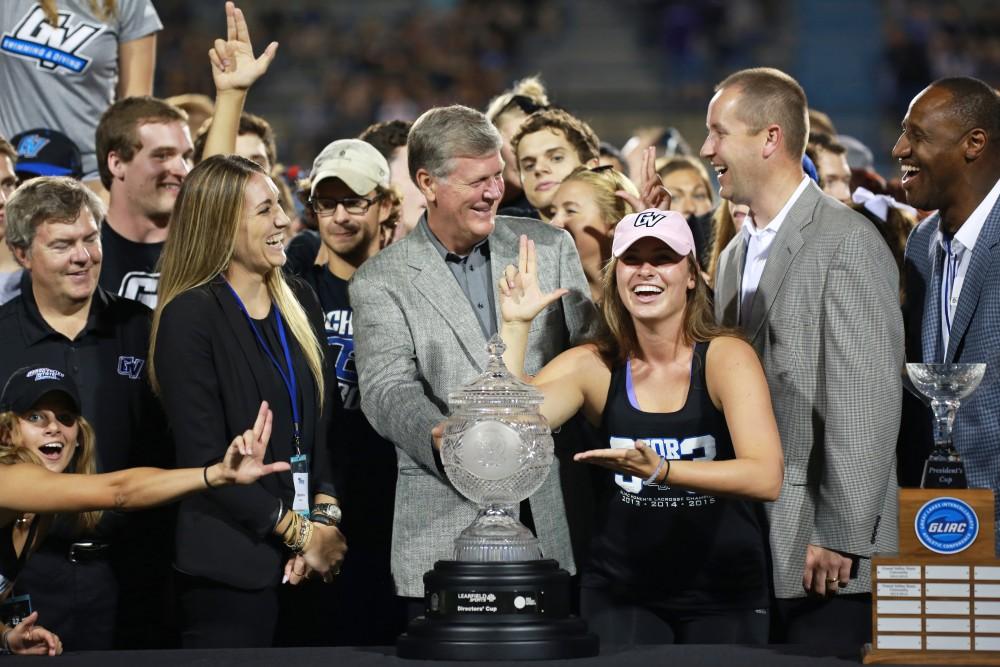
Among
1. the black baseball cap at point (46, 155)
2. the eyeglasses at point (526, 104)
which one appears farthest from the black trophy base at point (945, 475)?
the black baseball cap at point (46, 155)

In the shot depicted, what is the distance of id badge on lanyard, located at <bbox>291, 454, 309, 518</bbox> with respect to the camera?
3.58 metres

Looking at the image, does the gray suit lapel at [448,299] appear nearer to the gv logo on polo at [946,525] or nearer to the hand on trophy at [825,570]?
the hand on trophy at [825,570]

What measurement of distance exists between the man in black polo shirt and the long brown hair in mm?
1277

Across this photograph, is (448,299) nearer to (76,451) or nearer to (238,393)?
(238,393)

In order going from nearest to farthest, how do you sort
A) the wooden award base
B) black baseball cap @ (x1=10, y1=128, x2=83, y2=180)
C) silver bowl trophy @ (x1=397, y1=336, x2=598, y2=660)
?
the wooden award base → silver bowl trophy @ (x1=397, y1=336, x2=598, y2=660) → black baseball cap @ (x1=10, y1=128, x2=83, y2=180)

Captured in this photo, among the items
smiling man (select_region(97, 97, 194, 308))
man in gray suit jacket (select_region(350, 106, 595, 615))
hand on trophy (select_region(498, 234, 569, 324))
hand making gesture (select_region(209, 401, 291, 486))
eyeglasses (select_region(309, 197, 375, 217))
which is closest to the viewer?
hand making gesture (select_region(209, 401, 291, 486))

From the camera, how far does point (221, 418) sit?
346cm

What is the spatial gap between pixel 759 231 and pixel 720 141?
0.80 ft

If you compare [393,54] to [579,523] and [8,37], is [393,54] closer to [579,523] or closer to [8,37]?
[8,37]

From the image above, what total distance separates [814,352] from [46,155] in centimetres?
272

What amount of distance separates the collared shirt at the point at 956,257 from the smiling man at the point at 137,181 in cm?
229

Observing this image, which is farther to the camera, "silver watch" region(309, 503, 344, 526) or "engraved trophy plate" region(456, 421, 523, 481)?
"silver watch" region(309, 503, 344, 526)

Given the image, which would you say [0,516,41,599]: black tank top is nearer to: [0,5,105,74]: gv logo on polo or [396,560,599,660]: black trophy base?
[396,560,599,660]: black trophy base

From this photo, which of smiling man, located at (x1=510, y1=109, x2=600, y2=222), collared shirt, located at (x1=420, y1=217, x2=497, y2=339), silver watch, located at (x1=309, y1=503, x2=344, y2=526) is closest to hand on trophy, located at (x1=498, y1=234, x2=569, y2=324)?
collared shirt, located at (x1=420, y1=217, x2=497, y2=339)
